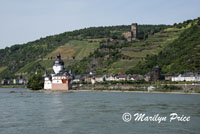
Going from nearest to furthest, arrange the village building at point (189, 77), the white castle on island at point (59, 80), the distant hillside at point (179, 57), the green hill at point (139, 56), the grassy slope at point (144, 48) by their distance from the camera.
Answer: the village building at point (189, 77) < the white castle on island at point (59, 80) < the distant hillside at point (179, 57) < the green hill at point (139, 56) < the grassy slope at point (144, 48)

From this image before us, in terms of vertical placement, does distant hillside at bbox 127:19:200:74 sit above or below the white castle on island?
above

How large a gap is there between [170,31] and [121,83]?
62.6 metres

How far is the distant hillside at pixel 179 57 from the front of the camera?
368 ft

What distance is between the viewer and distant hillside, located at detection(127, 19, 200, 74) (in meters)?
112

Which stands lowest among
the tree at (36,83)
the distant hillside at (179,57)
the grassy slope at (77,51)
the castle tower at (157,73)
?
the tree at (36,83)

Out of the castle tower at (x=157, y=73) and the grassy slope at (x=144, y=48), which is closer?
the castle tower at (x=157, y=73)

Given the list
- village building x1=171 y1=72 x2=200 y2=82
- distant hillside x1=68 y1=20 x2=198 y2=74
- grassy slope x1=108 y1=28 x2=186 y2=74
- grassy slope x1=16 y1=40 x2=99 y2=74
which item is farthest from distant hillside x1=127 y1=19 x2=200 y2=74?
grassy slope x1=16 y1=40 x2=99 y2=74

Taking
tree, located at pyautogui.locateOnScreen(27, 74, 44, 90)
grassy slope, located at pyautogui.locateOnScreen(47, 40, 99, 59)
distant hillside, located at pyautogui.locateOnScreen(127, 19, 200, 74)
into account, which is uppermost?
grassy slope, located at pyautogui.locateOnScreen(47, 40, 99, 59)

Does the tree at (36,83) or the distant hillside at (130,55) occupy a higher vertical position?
the distant hillside at (130,55)

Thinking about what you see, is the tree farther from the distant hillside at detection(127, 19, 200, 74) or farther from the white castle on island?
the distant hillside at detection(127, 19, 200, 74)

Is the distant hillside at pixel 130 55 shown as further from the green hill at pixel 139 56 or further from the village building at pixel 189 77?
the village building at pixel 189 77

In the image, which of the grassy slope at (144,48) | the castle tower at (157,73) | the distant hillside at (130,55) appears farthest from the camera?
the grassy slope at (144,48)

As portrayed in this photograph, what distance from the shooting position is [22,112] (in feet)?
149

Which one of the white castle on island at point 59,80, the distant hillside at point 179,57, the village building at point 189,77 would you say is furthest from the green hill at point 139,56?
the white castle on island at point 59,80
